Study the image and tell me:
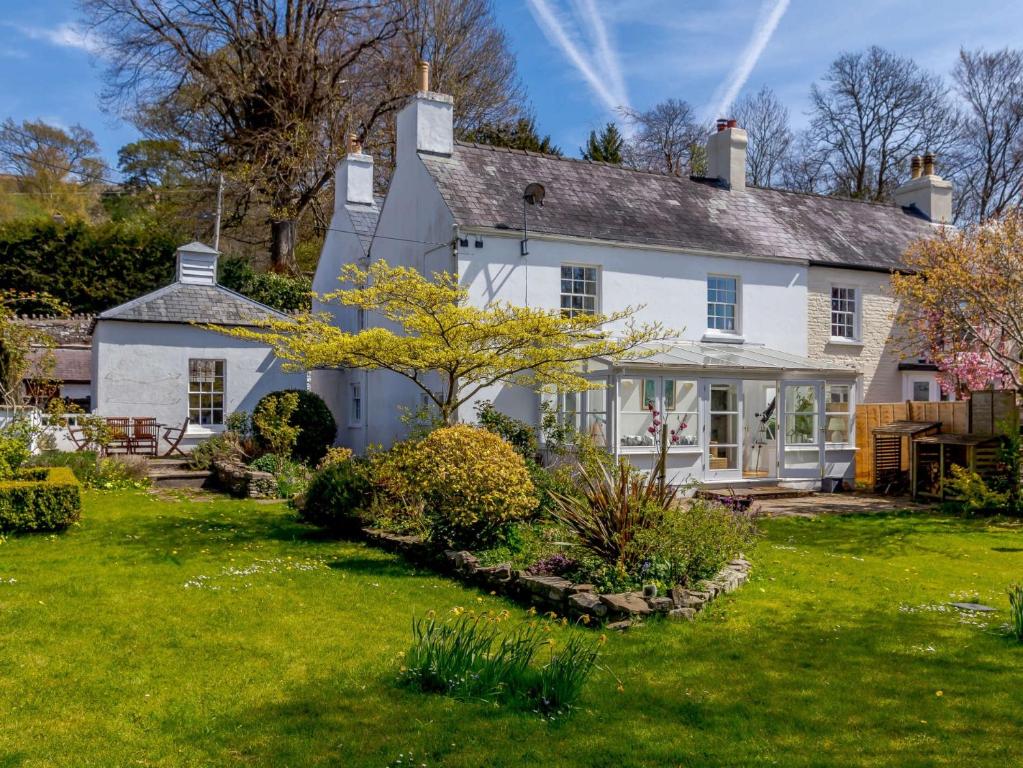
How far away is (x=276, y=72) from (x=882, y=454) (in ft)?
83.6

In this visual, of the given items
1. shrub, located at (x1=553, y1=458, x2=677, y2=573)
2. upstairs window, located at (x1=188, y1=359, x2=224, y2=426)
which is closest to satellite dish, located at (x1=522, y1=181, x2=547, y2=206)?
upstairs window, located at (x1=188, y1=359, x2=224, y2=426)

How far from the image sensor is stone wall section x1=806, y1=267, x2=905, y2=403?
21.1 m

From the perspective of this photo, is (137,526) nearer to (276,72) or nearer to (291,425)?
(291,425)

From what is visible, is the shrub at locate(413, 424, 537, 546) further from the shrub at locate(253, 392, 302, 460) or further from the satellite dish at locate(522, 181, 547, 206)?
the satellite dish at locate(522, 181, 547, 206)

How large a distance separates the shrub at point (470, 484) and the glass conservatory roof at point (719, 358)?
19.6ft

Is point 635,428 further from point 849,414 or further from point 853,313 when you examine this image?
point 853,313

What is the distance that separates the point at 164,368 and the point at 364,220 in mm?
6859

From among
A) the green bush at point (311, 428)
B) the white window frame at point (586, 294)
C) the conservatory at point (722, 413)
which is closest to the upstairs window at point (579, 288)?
the white window frame at point (586, 294)

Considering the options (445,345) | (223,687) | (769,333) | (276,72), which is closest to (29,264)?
(276,72)

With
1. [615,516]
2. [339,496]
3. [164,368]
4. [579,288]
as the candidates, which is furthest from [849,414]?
[164,368]

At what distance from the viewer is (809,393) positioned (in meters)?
18.3

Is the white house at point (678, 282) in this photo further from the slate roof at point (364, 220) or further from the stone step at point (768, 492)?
the slate roof at point (364, 220)

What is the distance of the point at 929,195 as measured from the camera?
26.0m

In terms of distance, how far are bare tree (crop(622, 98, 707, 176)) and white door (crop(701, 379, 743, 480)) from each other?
24506mm
